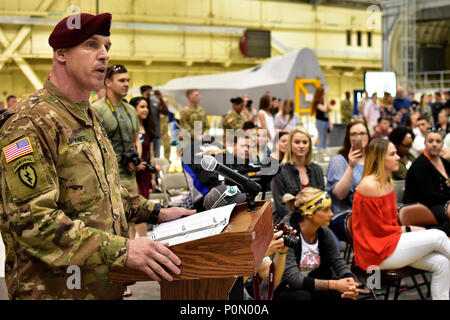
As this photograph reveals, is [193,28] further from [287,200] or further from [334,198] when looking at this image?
[287,200]

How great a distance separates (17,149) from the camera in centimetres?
131

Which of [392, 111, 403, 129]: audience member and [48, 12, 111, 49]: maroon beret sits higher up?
[48, 12, 111, 49]: maroon beret

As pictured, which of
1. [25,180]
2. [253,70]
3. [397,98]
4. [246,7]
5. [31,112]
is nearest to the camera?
[25,180]

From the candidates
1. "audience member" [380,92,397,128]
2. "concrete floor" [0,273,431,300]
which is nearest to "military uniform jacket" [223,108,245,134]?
"audience member" [380,92,397,128]

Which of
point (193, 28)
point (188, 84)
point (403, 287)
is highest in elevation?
point (193, 28)

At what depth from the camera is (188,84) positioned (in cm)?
1410

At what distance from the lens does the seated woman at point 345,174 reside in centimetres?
438

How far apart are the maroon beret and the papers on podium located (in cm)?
57

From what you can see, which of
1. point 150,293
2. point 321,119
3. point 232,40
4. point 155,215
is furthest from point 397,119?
point 232,40

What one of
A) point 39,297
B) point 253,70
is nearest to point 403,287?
point 39,297

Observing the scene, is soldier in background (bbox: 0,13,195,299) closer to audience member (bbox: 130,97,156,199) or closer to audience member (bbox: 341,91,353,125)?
audience member (bbox: 130,97,156,199)

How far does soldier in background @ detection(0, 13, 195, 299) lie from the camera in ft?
4.22

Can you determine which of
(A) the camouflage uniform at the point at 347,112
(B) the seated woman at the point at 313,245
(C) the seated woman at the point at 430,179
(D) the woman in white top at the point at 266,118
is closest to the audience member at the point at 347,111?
(A) the camouflage uniform at the point at 347,112
